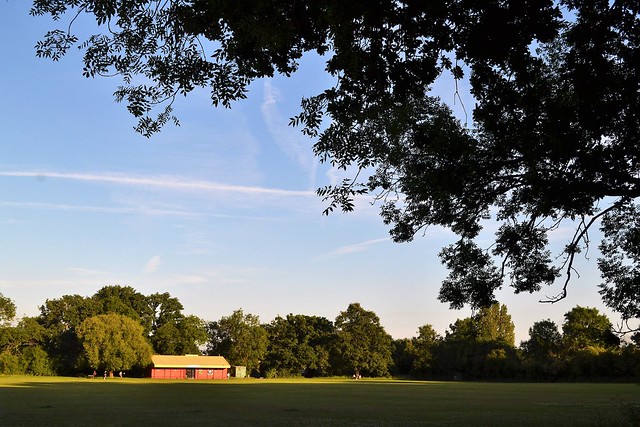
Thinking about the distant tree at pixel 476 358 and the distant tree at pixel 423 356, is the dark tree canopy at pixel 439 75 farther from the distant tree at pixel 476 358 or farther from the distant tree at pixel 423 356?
the distant tree at pixel 423 356

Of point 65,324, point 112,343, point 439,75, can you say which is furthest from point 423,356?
point 439,75

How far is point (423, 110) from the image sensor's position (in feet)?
46.9

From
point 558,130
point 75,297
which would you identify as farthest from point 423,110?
point 75,297

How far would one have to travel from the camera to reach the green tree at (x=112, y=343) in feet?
296

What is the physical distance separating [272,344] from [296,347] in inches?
181

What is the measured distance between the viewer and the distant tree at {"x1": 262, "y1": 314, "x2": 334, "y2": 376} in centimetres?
11206

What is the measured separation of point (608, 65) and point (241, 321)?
10596 cm

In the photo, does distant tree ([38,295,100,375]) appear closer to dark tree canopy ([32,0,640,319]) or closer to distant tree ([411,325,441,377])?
distant tree ([411,325,441,377])

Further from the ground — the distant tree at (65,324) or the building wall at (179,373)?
the distant tree at (65,324)

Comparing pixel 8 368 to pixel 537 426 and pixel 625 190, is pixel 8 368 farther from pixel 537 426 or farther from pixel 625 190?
pixel 625 190

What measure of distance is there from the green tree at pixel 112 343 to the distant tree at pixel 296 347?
25521 mm

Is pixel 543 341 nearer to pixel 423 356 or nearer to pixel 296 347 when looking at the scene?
pixel 423 356

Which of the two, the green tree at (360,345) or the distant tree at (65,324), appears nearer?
the distant tree at (65,324)

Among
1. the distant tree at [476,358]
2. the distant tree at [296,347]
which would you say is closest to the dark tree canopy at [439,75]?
the distant tree at [476,358]
